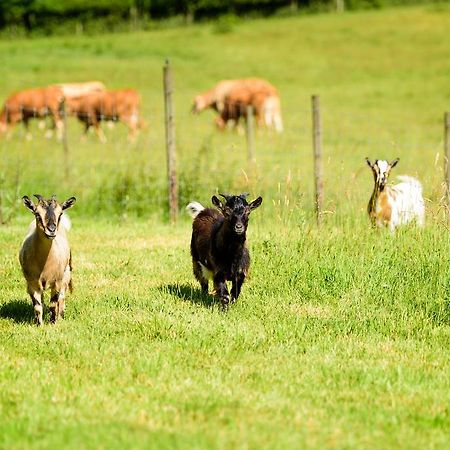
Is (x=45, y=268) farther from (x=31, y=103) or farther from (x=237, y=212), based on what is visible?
(x=31, y=103)

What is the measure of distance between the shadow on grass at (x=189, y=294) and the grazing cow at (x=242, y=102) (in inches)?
724

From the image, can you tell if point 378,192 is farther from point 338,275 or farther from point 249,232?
point 338,275

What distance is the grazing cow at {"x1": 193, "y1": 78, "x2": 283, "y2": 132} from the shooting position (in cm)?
2861

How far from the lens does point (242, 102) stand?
30.8 m

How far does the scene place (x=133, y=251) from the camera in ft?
35.2

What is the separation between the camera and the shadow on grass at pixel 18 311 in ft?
26.1

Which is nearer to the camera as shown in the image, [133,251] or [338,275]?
[338,275]

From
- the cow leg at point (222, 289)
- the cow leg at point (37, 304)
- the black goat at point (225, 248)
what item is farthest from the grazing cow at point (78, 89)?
the cow leg at point (37, 304)

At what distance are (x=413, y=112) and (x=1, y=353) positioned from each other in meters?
25.1

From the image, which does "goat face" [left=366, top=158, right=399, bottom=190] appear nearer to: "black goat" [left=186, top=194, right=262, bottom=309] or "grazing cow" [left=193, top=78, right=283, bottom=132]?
Result: "black goat" [left=186, top=194, right=262, bottom=309]

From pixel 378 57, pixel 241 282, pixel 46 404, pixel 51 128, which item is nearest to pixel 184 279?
pixel 241 282

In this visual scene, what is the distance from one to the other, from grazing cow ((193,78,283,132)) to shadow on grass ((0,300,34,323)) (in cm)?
1917

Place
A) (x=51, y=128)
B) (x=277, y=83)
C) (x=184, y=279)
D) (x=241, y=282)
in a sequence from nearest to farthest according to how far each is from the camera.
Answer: (x=241, y=282) → (x=184, y=279) → (x=51, y=128) → (x=277, y=83)

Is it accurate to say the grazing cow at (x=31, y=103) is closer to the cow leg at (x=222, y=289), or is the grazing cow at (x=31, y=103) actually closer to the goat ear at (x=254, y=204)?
the cow leg at (x=222, y=289)
